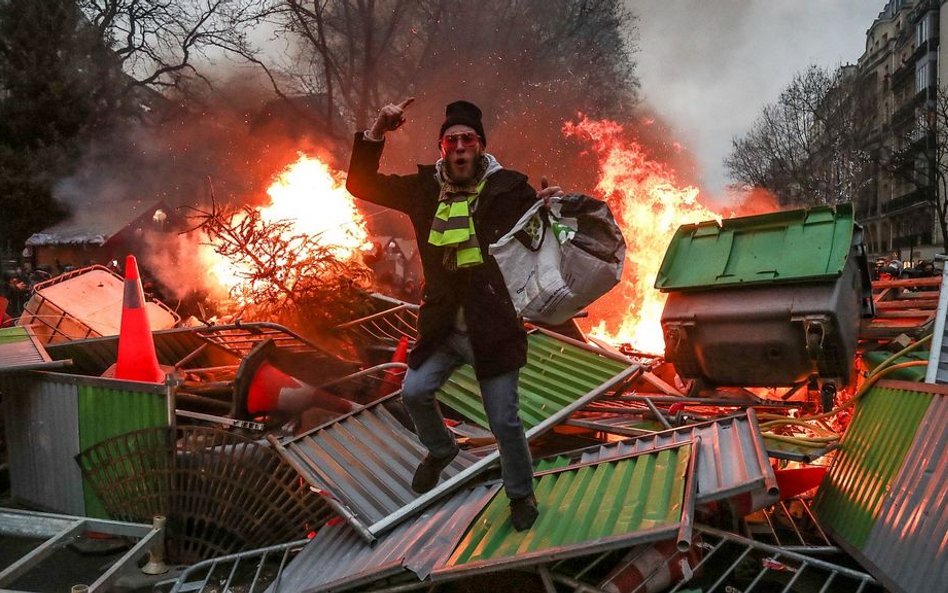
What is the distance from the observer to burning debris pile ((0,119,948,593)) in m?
3.12

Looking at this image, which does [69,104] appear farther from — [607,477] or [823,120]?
[823,120]

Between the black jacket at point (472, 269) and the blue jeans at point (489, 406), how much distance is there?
2.6 inches

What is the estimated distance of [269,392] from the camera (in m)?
4.72

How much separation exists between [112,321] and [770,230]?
23.0 feet

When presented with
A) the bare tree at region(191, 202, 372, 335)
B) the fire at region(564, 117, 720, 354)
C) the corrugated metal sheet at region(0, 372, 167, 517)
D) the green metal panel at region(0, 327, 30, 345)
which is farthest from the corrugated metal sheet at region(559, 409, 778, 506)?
the green metal panel at region(0, 327, 30, 345)

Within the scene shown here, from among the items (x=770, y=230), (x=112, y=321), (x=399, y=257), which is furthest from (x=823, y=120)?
(x=112, y=321)

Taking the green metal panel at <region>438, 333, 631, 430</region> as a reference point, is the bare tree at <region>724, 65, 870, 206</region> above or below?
above

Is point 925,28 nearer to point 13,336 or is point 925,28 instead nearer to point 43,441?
point 13,336

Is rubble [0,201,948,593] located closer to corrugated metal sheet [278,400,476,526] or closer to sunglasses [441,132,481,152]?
corrugated metal sheet [278,400,476,526]

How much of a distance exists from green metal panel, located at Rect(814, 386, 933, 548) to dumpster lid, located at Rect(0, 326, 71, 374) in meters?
4.92

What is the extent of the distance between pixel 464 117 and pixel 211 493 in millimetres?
2598

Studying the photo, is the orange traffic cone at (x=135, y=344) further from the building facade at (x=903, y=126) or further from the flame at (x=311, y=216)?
the building facade at (x=903, y=126)

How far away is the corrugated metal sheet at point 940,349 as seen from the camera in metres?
4.22

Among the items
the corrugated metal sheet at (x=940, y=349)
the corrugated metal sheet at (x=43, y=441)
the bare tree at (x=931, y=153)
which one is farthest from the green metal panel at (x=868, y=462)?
the bare tree at (x=931, y=153)
